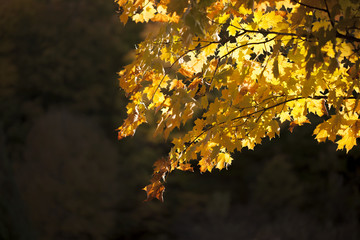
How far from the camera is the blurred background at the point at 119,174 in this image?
352 inches

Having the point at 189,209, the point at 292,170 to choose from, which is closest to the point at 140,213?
the point at 189,209

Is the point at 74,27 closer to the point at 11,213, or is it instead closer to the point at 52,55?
the point at 52,55

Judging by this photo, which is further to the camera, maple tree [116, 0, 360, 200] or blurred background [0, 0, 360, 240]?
blurred background [0, 0, 360, 240]

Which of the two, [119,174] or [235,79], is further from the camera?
[119,174]

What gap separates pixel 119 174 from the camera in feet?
32.1

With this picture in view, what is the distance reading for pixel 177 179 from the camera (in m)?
10.2

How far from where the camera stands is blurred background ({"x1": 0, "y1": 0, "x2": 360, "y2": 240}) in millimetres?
8953

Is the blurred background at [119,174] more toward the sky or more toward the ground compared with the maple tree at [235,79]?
more toward the sky

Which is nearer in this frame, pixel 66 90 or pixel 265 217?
pixel 265 217

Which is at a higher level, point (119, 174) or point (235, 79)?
point (119, 174)

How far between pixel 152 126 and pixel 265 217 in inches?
117

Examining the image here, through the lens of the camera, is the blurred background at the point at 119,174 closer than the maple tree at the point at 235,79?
No

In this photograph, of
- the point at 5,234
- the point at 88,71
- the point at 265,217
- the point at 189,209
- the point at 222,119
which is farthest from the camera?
the point at 88,71

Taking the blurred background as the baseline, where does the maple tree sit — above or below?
below
